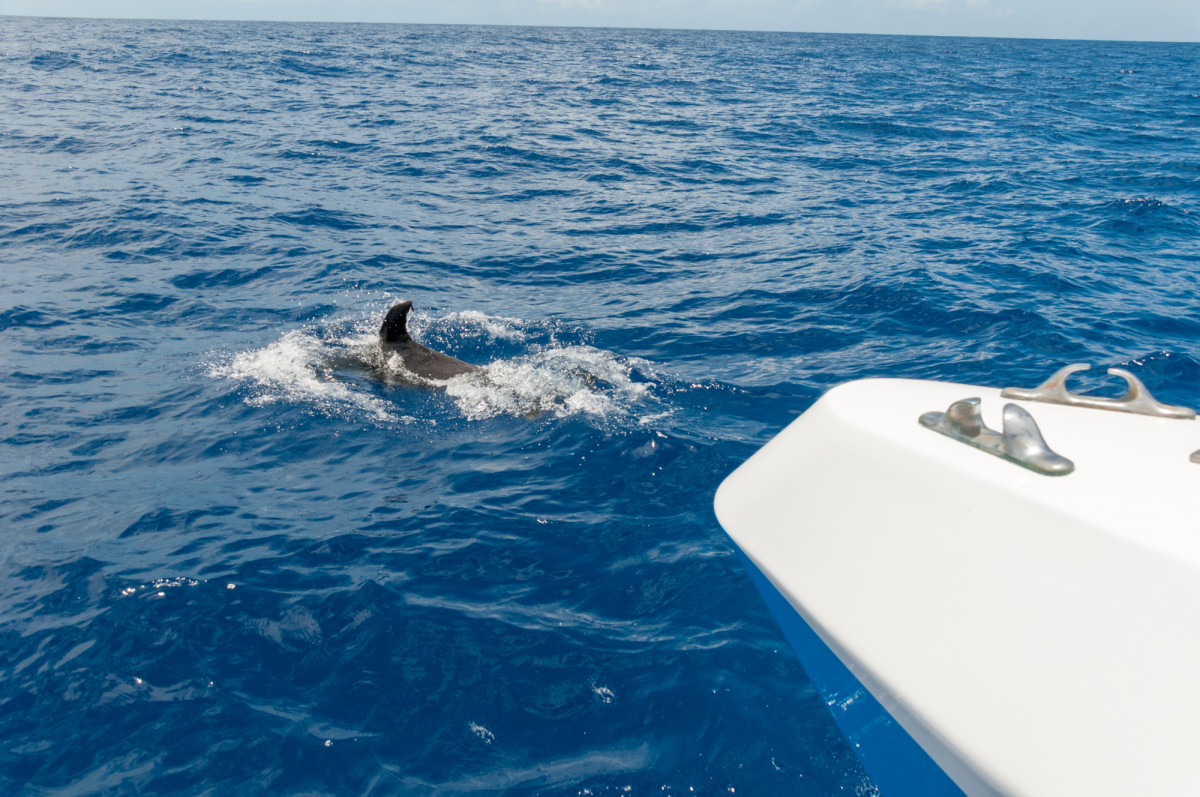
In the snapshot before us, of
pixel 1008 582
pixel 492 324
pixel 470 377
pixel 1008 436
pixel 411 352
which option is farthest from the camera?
pixel 492 324

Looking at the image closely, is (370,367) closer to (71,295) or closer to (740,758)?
(71,295)

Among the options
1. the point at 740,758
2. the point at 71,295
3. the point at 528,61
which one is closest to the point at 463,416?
the point at 740,758

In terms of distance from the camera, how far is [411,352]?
32.7 feet

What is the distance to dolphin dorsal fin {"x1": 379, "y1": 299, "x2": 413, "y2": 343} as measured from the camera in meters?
9.83

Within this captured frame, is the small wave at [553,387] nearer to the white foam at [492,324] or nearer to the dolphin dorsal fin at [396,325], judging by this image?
the white foam at [492,324]

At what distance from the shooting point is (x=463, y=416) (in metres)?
8.64

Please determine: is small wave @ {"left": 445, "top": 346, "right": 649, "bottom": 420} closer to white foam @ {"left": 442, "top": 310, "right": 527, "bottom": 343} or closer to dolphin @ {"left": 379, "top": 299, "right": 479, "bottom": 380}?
dolphin @ {"left": 379, "top": 299, "right": 479, "bottom": 380}

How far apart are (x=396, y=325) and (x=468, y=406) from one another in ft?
6.01

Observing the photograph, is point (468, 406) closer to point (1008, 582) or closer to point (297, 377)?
point (297, 377)

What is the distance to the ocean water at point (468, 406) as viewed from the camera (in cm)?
442

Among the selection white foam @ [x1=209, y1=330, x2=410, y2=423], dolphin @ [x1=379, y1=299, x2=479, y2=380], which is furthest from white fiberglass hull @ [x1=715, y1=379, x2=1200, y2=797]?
dolphin @ [x1=379, y1=299, x2=479, y2=380]

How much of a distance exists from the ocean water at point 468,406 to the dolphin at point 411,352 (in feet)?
1.12

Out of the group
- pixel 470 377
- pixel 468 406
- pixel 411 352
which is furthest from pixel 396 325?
pixel 468 406

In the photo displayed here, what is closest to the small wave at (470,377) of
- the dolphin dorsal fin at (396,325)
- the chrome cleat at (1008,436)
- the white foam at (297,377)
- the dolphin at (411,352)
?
the white foam at (297,377)
